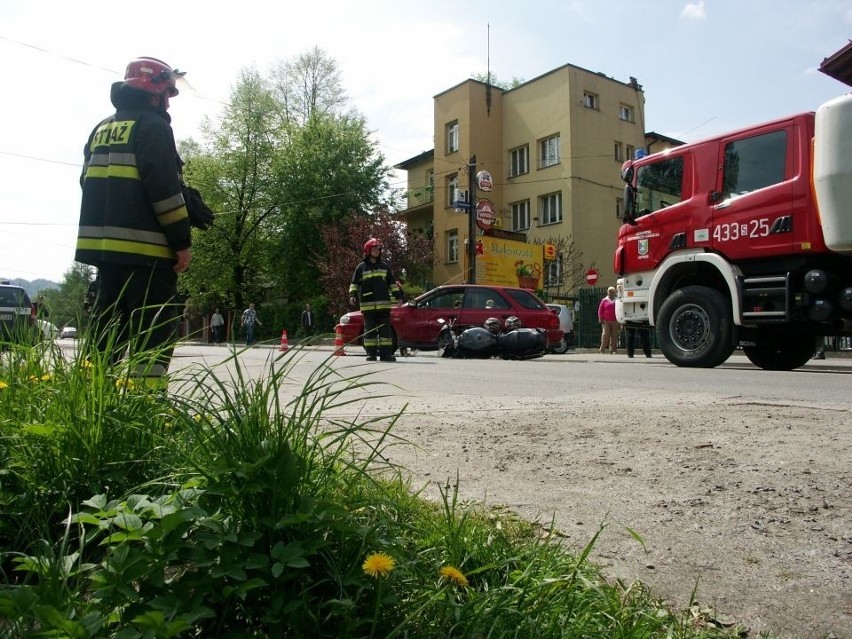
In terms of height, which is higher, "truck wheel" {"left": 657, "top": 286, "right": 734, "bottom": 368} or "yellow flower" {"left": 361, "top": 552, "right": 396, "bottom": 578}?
"truck wheel" {"left": 657, "top": 286, "right": 734, "bottom": 368}

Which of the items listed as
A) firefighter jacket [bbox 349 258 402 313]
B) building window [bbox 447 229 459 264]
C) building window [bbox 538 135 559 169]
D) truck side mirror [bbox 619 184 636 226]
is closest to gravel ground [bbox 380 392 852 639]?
truck side mirror [bbox 619 184 636 226]

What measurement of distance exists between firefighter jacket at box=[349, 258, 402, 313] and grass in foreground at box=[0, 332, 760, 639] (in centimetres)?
855

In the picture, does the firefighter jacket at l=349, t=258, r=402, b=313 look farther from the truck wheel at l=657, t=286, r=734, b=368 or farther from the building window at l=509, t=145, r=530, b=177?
the building window at l=509, t=145, r=530, b=177

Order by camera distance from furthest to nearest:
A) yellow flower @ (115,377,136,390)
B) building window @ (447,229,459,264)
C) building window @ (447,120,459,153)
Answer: building window @ (447,229,459,264) → building window @ (447,120,459,153) → yellow flower @ (115,377,136,390)

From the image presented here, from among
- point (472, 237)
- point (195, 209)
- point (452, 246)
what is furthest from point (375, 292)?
point (452, 246)

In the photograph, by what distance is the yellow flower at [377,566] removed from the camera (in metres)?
1.34

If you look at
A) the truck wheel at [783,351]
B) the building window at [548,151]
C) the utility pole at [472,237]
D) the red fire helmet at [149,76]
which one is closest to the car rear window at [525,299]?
the truck wheel at [783,351]

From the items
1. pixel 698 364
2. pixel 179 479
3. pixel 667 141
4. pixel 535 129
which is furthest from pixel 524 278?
pixel 179 479

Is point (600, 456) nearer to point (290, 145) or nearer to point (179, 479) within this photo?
point (179, 479)

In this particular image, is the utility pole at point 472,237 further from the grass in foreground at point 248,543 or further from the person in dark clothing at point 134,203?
the grass in foreground at point 248,543

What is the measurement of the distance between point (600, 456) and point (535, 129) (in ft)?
101

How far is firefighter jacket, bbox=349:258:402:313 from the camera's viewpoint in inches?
420

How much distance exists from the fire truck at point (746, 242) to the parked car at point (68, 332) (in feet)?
25.5

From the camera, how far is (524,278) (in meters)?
26.7
